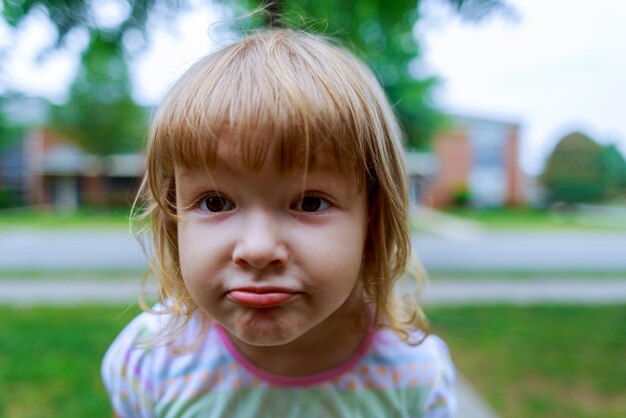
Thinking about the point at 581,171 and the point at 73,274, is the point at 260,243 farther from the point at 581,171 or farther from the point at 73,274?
the point at 581,171

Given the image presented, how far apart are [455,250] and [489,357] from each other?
764cm

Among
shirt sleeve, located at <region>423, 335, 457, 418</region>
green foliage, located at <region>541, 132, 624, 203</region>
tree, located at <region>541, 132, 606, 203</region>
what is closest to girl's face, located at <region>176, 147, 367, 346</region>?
shirt sleeve, located at <region>423, 335, 457, 418</region>

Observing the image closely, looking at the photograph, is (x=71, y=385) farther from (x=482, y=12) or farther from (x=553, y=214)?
(x=553, y=214)

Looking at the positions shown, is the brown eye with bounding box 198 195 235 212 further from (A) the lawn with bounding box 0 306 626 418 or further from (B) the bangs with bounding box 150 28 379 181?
(A) the lawn with bounding box 0 306 626 418

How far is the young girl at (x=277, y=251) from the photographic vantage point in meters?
0.92

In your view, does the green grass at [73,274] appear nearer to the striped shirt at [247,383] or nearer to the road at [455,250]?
the road at [455,250]

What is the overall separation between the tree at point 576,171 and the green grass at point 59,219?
38.6ft

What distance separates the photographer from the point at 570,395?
10.7 feet

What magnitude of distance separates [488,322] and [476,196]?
2638cm

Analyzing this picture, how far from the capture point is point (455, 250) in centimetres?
1130

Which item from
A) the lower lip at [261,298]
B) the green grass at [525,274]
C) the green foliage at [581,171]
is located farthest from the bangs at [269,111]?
the green foliage at [581,171]

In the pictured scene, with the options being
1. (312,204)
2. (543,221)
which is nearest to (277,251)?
(312,204)

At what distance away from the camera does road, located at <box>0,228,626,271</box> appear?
29.1 ft

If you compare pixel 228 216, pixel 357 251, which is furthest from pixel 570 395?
pixel 228 216
